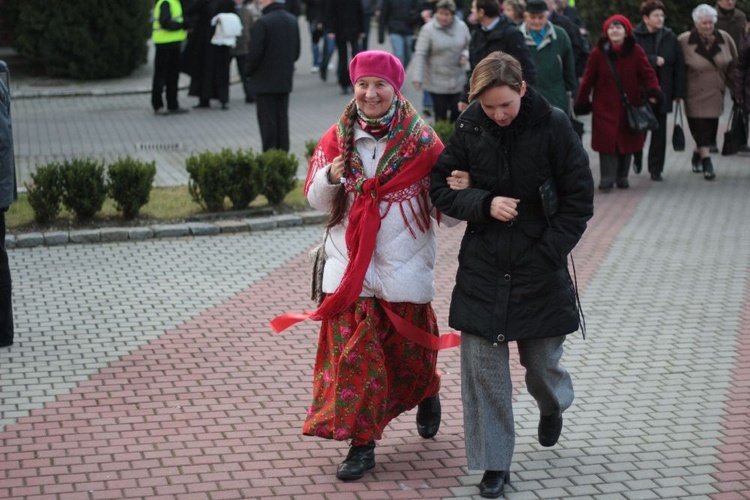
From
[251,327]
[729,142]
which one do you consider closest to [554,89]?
[729,142]

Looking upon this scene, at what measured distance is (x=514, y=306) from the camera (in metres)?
5.73

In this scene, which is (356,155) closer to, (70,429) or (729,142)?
(70,429)

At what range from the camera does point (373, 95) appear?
593cm

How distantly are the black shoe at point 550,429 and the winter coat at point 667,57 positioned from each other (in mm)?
8750

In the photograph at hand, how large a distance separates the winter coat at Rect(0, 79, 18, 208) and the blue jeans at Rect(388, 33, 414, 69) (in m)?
15.0

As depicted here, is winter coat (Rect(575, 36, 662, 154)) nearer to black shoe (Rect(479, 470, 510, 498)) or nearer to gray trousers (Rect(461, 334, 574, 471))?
gray trousers (Rect(461, 334, 574, 471))

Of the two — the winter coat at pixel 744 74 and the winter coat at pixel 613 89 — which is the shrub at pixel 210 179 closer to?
the winter coat at pixel 613 89

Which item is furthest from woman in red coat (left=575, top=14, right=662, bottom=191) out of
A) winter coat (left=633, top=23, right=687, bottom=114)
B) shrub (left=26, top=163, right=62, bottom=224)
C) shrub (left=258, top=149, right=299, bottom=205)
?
shrub (left=26, top=163, right=62, bottom=224)

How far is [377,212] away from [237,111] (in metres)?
14.7

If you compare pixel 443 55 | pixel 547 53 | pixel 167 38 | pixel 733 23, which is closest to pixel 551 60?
pixel 547 53

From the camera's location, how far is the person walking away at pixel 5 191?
25.9 ft

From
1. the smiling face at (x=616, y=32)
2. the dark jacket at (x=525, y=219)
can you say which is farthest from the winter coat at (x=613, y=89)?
the dark jacket at (x=525, y=219)

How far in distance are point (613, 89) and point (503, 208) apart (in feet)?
27.9

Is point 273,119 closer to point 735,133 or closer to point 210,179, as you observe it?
point 210,179
